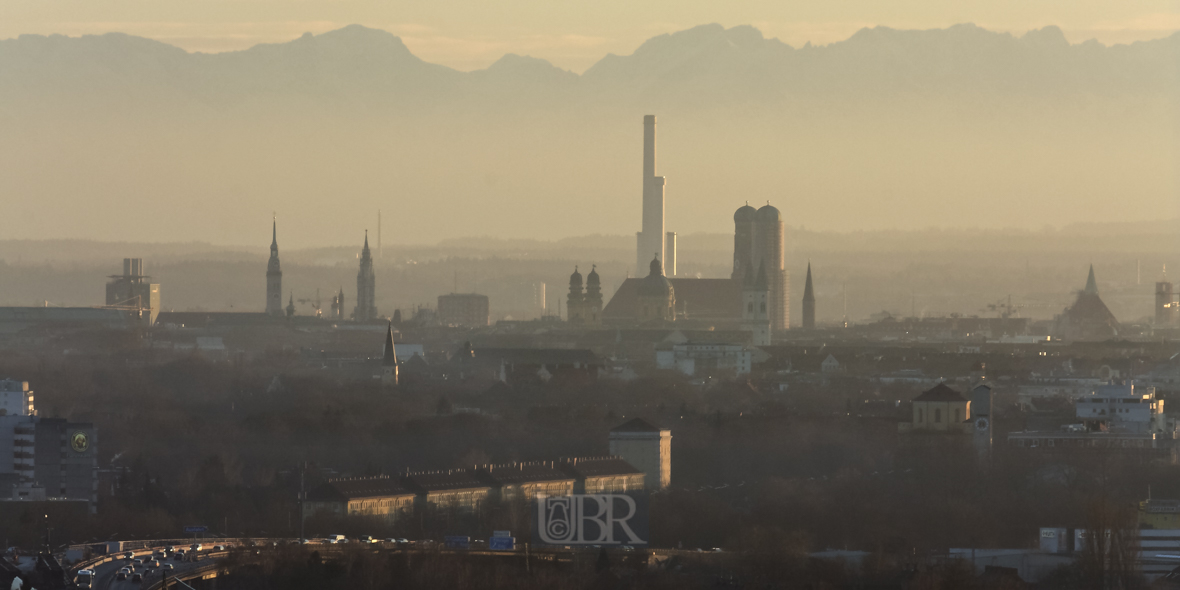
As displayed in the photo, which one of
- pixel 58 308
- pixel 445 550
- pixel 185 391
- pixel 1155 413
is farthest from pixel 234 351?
pixel 445 550

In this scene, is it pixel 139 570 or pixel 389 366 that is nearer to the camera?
pixel 139 570

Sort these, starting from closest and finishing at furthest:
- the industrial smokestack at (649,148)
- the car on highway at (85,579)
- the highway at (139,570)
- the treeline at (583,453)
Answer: the car on highway at (85,579) < the highway at (139,570) < the treeline at (583,453) < the industrial smokestack at (649,148)

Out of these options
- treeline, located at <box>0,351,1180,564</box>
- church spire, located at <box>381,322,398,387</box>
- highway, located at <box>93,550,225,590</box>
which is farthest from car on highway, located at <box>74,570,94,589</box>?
church spire, located at <box>381,322,398,387</box>

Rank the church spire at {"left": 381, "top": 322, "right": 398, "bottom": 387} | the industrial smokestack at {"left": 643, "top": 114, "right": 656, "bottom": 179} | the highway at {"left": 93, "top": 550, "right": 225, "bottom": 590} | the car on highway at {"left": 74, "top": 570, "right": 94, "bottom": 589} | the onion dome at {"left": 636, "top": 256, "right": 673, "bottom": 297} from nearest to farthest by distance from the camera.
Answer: the car on highway at {"left": 74, "top": 570, "right": 94, "bottom": 589} < the highway at {"left": 93, "top": 550, "right": 225, "bottom": 590} < the church spire at {"left": 381, "top": 322, "right": 398, "bottom": 387} < the onion dome at {"left": 636, "top": 256, "right": 673, "bottom": 297} < the industrial smokestack at {"left": 643, "top": 114, "right": 656, "bottom": 179}

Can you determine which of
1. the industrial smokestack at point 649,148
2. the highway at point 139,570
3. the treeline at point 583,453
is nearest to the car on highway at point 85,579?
the highway at point 139,570

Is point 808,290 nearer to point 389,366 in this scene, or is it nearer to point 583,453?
point 389,366

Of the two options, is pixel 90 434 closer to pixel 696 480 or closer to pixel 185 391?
pixel 696 480

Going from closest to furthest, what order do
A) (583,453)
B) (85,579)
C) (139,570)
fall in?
(85,579), (139,570), (583,453)

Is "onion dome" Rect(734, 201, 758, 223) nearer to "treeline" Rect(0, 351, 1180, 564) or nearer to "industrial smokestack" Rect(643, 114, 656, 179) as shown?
"industrial smokestack" Rect(643, 114, 656, 179)

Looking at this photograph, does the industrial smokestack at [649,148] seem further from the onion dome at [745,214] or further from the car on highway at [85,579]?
the car on highway at [85,579]

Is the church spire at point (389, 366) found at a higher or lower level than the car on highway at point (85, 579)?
higher

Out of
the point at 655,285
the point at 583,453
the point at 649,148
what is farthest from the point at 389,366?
the point at 649,148

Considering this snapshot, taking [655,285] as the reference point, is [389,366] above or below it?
below

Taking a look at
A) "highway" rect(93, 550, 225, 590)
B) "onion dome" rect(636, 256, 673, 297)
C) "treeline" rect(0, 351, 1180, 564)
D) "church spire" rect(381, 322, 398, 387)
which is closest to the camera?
"highway" rect(93, 550, 225, 590)
